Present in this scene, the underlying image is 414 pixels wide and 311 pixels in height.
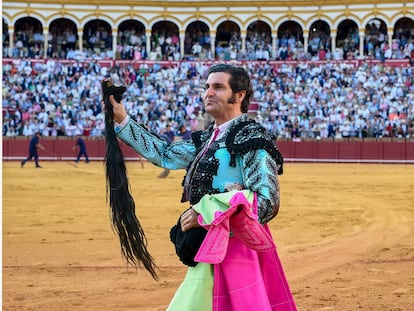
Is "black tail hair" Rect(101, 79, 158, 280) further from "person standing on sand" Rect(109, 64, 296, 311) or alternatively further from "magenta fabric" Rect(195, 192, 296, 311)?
"magenta fabric" Rect(195, 192, 296, 311)

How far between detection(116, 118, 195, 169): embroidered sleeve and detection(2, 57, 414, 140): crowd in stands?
22.0m

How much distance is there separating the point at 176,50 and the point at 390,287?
1149 inches

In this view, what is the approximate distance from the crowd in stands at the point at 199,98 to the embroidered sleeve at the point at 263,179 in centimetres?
2240

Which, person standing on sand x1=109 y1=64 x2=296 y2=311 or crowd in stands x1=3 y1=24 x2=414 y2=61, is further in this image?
crowd in stands x1=3 y1=24 x2=414 y2=61

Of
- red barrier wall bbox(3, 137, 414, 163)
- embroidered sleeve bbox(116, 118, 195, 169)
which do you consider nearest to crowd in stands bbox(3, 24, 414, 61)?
→ red barrier wall bbox(3, 137, 414, 163)

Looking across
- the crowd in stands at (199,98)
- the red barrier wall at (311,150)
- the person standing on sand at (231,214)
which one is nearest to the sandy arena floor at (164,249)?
the person standing on sand at (231,214)

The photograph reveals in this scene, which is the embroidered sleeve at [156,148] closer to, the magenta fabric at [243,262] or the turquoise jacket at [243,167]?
the turquoise jacket at [243,167]

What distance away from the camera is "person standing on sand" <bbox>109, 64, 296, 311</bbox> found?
2592 mm

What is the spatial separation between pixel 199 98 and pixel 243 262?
85.2ft

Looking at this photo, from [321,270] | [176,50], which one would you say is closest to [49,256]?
[321,270]

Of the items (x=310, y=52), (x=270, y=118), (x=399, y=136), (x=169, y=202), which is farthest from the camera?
(x=310, y=52)

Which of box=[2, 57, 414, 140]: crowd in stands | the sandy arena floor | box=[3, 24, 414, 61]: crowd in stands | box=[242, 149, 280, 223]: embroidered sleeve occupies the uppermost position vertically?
box=[3, 24, 414, 61]: crowd in stands

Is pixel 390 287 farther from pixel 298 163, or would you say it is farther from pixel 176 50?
pixel 176 50

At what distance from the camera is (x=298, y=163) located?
25.8 m
